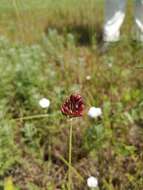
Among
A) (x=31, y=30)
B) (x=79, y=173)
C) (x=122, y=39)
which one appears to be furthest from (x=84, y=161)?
(x=31, y=30)

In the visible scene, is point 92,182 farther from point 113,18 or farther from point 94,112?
point 113,18

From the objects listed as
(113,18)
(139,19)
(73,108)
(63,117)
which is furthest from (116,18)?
(73,108)

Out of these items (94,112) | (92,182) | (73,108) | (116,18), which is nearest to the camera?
(73,108)

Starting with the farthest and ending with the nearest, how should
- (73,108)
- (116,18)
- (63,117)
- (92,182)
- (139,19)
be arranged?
1. (116,18)
2. (139,19)
3. (63,117)
4. (92,182)
5. (73,108)

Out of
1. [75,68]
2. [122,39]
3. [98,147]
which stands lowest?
[98,147]

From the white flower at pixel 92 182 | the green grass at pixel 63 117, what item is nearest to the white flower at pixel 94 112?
the green grass at pixel 63 117

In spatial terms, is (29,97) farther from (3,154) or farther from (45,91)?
(3,154)

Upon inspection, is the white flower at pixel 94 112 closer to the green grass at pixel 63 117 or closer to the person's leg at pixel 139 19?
the green grass at pixel 63 117
